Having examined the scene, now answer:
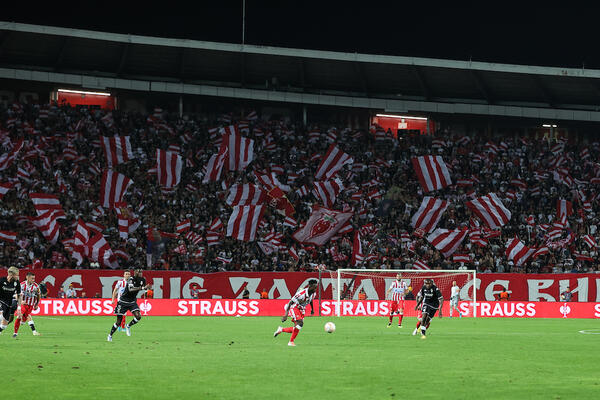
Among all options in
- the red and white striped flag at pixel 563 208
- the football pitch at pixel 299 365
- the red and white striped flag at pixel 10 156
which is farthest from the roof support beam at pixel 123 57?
the football pitch at pixel 299 365

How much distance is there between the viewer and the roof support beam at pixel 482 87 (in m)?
72.5

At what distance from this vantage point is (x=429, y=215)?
190 feet

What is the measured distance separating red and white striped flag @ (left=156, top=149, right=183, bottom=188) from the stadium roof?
33.3ft

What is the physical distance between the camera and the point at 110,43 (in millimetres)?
65750

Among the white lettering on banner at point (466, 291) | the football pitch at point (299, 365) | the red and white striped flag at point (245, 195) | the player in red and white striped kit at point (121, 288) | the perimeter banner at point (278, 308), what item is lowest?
the perimeter banner at point (278, 308)

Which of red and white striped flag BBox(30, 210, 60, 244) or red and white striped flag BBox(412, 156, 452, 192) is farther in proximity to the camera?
red and white striped flag BBox(412, 156, 452, 192)

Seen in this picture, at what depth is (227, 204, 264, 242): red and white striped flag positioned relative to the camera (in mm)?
54906

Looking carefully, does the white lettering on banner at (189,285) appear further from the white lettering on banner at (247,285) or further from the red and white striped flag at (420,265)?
the red and white striped flag at (420,265)

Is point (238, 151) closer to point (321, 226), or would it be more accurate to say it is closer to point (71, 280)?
point (321, 226)

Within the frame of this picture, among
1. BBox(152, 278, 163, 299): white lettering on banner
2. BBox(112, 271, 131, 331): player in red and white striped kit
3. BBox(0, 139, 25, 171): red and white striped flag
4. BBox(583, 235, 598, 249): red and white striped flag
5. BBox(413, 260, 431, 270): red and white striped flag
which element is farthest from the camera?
BBox(583, 235, 598, 249): red and white striped flag

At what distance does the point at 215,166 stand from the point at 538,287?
23.1 m

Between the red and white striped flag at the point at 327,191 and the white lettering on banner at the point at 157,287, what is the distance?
13629 millimetres

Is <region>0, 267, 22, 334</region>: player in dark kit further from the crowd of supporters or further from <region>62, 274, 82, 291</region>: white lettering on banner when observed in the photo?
the crowd of supporters

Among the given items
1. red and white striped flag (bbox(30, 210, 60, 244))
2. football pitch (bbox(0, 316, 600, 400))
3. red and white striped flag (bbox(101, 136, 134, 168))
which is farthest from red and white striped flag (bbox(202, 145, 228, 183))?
football pitch (bbox(0, 316, 600, 400))
